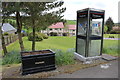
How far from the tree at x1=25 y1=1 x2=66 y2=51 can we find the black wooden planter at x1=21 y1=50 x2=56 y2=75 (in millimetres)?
2254

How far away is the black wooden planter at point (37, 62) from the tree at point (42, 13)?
225cm

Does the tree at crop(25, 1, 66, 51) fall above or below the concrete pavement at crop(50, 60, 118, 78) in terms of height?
above

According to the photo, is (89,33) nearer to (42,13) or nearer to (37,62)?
(37,62)

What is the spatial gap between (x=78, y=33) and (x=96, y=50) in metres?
1.13

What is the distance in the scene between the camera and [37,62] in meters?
3.04

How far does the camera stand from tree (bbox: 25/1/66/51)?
14.2 ft

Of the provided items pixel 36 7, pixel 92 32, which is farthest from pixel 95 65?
pixel 36 7

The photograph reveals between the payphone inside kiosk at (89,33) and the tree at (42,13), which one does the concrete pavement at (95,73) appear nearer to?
the payphone inside kiosk at (89,33)

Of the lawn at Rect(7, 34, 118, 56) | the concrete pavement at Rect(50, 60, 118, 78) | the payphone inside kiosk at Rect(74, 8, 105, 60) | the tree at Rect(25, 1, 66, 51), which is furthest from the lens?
the lawn at Rect(7, 34, 118, 56)

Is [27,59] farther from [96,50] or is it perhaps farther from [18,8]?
[96,50]

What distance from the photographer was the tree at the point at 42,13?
4328 mm

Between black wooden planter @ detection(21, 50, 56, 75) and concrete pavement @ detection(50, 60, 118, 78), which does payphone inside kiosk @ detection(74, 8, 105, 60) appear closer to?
concrete pavement @ detection(50, 60, 118, 78)

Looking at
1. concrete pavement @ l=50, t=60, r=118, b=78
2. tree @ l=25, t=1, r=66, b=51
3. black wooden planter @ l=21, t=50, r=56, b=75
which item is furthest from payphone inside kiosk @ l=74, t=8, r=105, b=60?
black wooden planter @ l=21, t=50, r=56, b=75

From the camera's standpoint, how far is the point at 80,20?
14.7 feet
